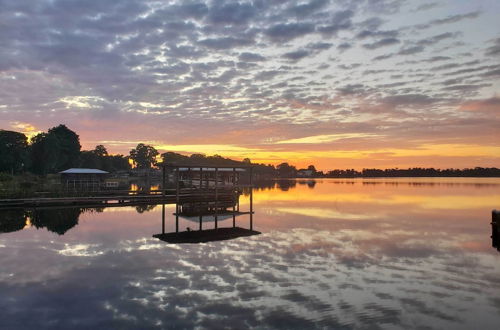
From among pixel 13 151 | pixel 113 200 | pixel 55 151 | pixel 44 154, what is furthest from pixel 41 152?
pixel 113 200

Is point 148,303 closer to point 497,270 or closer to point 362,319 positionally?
point 362,319

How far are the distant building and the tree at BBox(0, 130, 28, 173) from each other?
2886 cm

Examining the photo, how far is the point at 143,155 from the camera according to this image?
176875mm

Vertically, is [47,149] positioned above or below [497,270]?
above

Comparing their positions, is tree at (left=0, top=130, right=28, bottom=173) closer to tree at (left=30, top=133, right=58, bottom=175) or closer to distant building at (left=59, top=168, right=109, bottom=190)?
tree at (left=30, top=133, right=58, bottom=175)

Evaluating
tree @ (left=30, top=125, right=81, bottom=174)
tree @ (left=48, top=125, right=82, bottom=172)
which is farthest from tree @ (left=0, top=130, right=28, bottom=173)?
tree @ (left=48, top=125, right=82, bottom=172)

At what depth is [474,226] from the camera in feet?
89.8

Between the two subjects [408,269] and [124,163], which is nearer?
[408,269]

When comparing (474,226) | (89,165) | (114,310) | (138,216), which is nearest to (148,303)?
(114,310)

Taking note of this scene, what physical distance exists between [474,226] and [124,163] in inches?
5868

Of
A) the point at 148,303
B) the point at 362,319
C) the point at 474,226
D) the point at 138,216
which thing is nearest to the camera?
the point at 362,319

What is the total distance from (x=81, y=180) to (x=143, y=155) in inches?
4903

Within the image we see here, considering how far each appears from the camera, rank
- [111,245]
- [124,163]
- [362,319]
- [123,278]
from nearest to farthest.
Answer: [362,319] < [123,278] < [111,245] < [124,163]

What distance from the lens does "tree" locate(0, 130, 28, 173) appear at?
273ft
